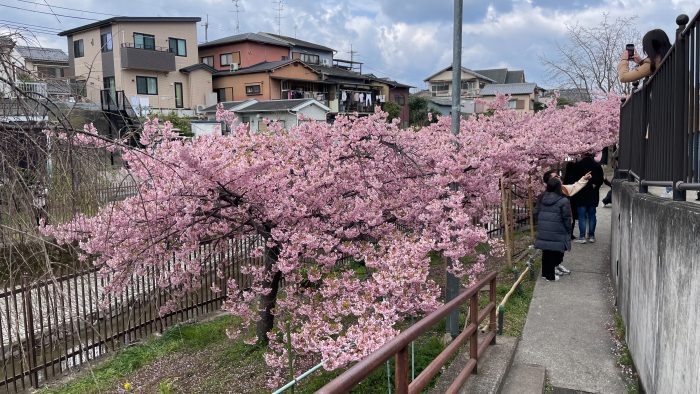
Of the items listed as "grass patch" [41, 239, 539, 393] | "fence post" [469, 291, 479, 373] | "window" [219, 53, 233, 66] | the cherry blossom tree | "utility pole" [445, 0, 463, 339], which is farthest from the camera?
"window" [219, 53, 233, 66]

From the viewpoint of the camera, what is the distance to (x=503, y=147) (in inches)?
275

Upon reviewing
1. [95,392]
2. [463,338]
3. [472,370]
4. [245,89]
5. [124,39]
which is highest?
[124,39]

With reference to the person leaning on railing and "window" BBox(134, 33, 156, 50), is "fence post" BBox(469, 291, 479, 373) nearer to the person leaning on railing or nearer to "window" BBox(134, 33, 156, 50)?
the person leaning on railing

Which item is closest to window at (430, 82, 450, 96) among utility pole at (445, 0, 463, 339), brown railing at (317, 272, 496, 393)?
utility pole at (445, 0, 463, 339)

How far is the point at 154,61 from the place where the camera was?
31.7 m

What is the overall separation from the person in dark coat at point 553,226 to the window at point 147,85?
98.3 feet

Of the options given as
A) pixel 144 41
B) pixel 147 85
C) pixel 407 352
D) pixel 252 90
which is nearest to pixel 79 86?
pixel 407 352

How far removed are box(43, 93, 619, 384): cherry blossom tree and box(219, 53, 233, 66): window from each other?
33373 mm

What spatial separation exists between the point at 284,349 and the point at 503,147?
13.0 ft

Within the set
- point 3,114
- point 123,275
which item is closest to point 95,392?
point 123,275

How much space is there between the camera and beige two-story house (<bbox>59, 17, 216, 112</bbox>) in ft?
98.4

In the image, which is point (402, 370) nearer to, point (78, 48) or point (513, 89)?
point (78, 48)

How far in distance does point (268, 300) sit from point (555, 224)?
13.6 feet

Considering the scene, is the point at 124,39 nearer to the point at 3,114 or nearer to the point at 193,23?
the point at 193,23
